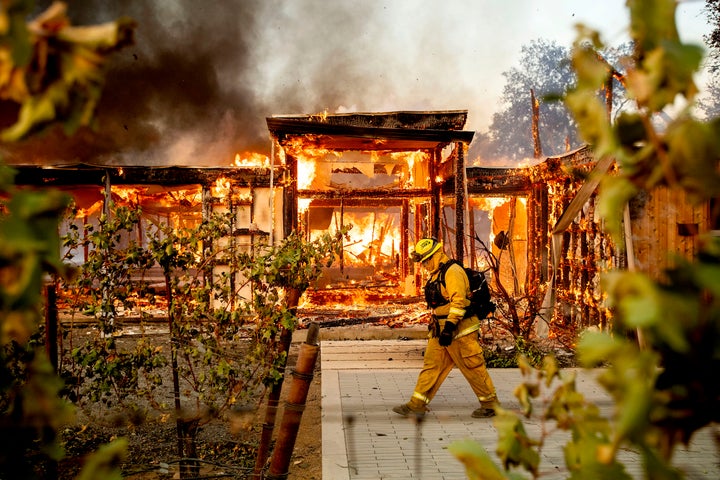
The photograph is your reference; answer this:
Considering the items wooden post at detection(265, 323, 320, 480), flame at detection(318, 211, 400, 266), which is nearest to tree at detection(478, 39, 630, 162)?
flame at detection(318, 211, 400, 266)

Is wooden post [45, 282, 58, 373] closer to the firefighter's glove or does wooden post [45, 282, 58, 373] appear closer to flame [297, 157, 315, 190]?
the firefighter's glove

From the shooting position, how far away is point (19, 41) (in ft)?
2.54

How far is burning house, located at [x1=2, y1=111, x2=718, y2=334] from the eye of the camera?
29.5 feet

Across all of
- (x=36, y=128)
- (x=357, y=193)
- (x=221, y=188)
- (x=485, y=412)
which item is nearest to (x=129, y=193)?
(x=221, y=188)

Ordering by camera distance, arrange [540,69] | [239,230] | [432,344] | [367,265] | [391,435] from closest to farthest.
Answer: [391,435] < [432,344] < [239,230] < [367,265] < [540,69]

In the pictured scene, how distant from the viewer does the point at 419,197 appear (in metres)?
14.3

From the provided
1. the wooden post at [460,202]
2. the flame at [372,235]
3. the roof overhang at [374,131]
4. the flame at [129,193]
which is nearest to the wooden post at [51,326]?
the roof overhang at [374,131]

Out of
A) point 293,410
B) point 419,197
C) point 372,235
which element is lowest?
point 293,410

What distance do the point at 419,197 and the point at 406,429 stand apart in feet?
30.3

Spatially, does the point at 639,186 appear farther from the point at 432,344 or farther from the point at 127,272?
the point at 432,344

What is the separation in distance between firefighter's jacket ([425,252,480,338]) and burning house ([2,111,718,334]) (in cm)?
213

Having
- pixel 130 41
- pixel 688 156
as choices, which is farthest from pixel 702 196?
pixel 130 41

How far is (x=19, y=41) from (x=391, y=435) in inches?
211

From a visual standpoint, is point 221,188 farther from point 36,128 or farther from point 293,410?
point 36,128
